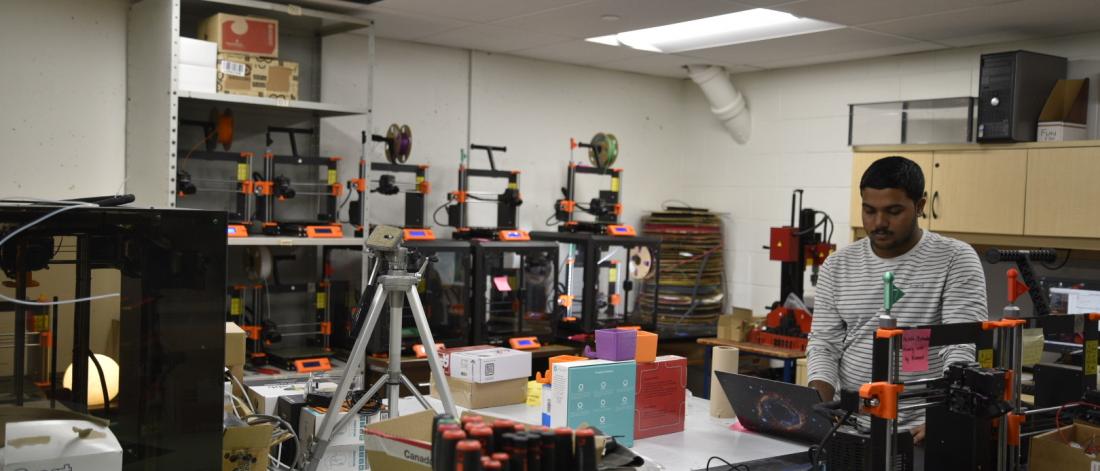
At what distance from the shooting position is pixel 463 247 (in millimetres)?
4816

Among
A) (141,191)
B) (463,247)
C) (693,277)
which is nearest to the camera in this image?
(141,191)

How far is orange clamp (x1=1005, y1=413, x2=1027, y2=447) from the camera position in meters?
1.99

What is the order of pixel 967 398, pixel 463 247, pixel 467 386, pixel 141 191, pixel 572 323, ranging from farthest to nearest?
pixel 572 323 → pixel 463 247 → pixel 141 191 → pixel 467 386 → pixel 967 398

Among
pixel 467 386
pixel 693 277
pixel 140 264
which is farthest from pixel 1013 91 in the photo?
pixel 140 264

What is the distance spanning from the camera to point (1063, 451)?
2.05 m

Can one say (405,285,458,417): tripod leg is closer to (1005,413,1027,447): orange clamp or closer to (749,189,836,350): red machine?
(1005,413,1027,447): orange clamp

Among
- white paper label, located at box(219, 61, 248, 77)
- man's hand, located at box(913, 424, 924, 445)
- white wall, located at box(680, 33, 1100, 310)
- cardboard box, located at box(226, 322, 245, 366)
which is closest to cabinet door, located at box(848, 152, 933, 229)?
white wall, located at box(680, 33, 1100, 310)

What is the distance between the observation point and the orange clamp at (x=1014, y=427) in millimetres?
1985

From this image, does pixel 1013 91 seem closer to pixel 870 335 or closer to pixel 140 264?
pixel 870 335

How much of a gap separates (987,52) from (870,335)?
326 cm

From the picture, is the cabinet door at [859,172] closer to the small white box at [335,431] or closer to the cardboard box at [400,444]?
the small white box at [335,431]

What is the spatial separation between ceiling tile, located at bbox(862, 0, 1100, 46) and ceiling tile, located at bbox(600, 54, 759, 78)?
138 cm

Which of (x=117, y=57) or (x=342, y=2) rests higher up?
(x=342, y=2)

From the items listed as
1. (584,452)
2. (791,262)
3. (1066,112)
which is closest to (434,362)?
(584,452)
